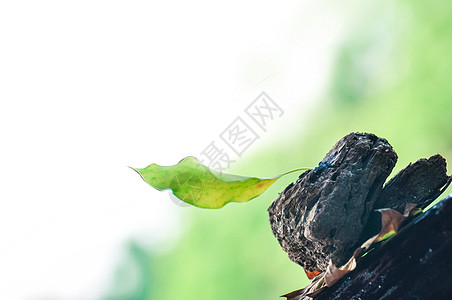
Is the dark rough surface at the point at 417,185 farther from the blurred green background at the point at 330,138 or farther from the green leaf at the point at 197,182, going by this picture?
the blurred green background at the point at 330,138

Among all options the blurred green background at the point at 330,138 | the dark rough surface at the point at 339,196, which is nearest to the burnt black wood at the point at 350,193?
the dark rough surface at the point at 339,196

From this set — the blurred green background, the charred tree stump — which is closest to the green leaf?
the charred tree stump

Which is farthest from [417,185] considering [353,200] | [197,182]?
[197,182]

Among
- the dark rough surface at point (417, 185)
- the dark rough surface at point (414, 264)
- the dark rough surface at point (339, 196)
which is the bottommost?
the dark rough surface at point (414, 264)

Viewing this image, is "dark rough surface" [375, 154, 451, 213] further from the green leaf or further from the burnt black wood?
the green leaf

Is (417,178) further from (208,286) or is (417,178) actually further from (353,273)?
(208,286)
